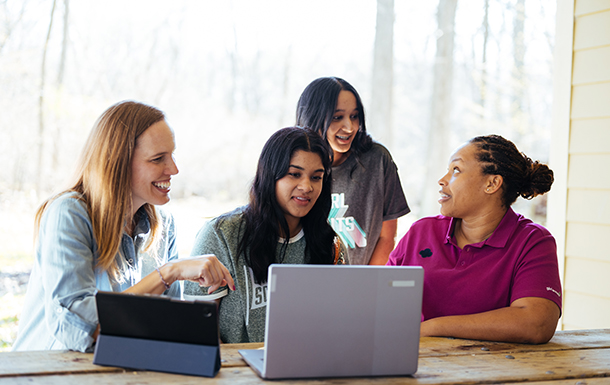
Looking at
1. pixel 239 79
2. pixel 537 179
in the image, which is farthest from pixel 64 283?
pixel 239 79

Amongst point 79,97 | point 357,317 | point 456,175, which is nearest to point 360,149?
point 456,175

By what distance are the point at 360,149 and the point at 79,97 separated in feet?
14.7

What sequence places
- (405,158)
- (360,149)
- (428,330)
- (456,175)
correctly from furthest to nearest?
(405,158)
(360,149)
(456,175)
(428,330)

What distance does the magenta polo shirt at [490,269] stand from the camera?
1.62m

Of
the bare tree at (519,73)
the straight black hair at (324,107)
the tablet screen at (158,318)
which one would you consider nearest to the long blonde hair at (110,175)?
the tablet screen at (158,318)

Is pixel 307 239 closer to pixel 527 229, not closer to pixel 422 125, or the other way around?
pixel 527 229

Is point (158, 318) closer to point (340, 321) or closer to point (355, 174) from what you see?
point (340, 321)

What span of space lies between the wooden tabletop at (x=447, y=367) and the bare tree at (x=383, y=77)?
5.86 m

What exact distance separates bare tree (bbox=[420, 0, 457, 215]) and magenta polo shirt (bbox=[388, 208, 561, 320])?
6.20 metres

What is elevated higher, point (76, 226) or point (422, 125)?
point (422, 125)

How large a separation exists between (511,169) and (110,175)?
128cm

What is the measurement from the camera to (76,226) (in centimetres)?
138

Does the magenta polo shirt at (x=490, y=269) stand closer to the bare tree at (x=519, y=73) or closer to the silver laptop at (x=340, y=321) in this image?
the silver laptop at (x=340, y=321)

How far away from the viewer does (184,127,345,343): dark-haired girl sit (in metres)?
1.66
